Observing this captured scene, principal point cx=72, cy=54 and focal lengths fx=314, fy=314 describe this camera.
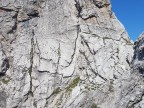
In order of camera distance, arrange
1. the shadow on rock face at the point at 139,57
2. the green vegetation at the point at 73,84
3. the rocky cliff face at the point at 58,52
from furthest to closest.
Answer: the rocky cliff face at the point at 58,52
the green vegetation at the point at 73,84
the shadow on rock face at the point at 139,57

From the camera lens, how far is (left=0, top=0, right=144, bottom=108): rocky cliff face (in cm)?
6391

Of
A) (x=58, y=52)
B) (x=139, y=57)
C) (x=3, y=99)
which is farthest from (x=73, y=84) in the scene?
(x=139, y=57)

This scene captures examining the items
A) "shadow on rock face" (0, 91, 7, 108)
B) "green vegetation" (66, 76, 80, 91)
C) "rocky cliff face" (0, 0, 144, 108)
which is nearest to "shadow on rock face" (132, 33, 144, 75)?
"rocky cliff face" (0, 0, 144, 108)

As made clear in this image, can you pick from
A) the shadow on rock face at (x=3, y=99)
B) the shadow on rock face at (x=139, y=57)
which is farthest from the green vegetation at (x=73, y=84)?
the shadow on rock face at (x=139, y=57)

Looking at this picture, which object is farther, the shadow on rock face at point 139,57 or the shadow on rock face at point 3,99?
the shadow on rock face at point 3,99

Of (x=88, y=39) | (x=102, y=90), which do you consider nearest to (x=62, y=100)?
(x=102, y=90)

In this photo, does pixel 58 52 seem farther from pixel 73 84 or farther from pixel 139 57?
pixel 139 57

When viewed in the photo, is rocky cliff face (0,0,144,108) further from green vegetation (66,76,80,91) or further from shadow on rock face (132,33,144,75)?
shadow on rock face (132,33,144,75)

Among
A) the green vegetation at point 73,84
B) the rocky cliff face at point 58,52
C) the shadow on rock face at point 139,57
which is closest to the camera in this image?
the shadow on rock face at point 139,57

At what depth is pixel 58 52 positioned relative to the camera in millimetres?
68812

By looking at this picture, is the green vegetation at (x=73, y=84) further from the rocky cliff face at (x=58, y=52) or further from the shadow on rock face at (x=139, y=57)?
the shadow on rock face at (x=139, y=57)

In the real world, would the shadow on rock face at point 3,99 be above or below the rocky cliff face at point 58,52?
below

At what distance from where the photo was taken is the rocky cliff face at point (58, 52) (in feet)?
210

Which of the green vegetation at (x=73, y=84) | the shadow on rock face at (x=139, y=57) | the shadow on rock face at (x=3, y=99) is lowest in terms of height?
the shadow on rock face at (x=3, y=99)
